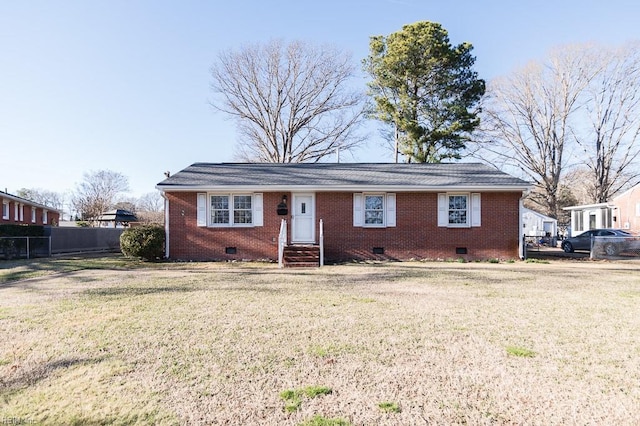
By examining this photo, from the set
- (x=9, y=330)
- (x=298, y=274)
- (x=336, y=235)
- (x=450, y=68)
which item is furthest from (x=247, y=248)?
(x=450, y=68)

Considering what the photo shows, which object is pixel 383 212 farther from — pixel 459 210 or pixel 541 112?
pixel 541 112

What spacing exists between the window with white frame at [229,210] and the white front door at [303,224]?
1272 mm

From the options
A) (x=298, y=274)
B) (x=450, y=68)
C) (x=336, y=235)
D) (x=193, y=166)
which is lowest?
(x=298, y=274)

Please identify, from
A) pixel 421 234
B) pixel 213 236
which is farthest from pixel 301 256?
pixel 421 234

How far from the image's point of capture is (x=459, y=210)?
14484 millimetres

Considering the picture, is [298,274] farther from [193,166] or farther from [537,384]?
[193,166]

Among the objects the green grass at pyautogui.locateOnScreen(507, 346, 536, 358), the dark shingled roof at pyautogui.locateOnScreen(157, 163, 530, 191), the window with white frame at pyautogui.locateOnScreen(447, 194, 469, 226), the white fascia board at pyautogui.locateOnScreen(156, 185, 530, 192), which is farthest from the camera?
the window with white frame at pyautogui.locateOnScreen(447, 194, 469, 226)

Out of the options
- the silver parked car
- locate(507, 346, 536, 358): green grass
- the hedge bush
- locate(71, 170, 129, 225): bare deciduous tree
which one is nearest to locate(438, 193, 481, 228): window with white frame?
the silver parked car

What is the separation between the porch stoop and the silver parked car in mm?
12261

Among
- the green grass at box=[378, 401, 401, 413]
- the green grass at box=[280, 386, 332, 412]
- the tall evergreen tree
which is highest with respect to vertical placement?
the tall evergreen tree

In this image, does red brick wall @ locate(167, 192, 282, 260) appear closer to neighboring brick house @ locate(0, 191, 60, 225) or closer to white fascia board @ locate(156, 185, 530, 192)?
white fascia board @ locate(156, 185, 530, 192)

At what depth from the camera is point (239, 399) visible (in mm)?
3016

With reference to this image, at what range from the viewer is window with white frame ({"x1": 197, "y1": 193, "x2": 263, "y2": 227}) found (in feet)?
47.2

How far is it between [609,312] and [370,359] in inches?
170
